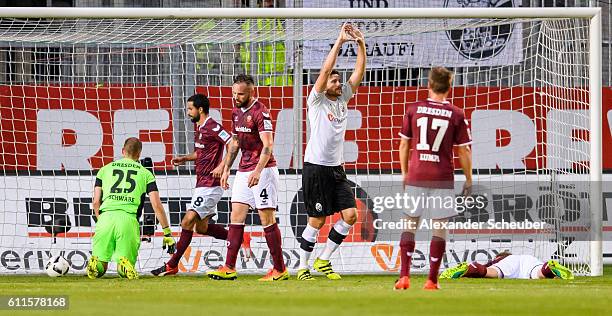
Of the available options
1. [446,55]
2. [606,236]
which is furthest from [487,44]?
[606,236]

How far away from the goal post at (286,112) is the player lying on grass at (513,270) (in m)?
0.86

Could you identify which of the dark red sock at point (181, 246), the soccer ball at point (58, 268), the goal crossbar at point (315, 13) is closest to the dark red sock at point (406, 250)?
the dark red sock at point (181, 246)

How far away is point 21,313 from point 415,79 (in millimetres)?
9401

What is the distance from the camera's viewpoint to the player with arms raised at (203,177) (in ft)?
44.0

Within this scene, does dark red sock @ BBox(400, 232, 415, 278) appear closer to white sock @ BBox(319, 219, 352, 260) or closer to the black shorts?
the black shorts

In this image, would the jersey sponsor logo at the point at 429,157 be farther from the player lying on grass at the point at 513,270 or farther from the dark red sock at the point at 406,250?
the player lying on grass at the point at 513,270

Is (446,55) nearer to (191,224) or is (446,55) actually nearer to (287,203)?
(287,203)

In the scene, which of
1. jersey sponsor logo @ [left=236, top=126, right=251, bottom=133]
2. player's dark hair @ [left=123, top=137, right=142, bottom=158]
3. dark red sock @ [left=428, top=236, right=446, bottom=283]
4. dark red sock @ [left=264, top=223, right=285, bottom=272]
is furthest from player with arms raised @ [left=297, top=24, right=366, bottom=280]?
dark red sock @ [left=428, top=236, right=446, bottom=283]

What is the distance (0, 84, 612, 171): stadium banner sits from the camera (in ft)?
51.5

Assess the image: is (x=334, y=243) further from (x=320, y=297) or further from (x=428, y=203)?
(x=320, y=297)

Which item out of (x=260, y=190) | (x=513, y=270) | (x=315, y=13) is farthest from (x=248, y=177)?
(x=513, y=270)

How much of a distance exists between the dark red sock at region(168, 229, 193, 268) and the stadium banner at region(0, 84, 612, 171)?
91.7 inches

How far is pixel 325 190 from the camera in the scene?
1215 centimetres

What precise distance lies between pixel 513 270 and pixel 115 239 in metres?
3.83
